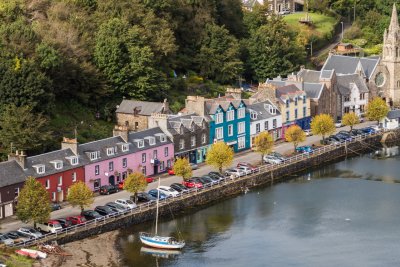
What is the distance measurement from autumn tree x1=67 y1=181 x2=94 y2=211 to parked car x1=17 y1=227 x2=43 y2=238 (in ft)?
14.2

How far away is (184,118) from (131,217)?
18885 mm

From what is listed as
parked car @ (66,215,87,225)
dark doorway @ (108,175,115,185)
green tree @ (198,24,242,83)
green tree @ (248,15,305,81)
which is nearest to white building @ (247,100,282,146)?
green tree @ (198,24,242,83)

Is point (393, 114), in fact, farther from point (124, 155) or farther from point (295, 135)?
point (124, 155)

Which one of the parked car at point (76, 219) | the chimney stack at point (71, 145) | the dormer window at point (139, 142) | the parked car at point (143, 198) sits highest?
the chimney stack at point (71, 145)

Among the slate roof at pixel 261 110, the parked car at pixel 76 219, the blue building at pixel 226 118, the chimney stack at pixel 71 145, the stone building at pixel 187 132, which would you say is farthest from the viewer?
the slate roof at pixel 261 110

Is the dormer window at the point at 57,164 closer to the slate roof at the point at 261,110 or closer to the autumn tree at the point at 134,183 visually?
the autumn tree at the point at 134,183

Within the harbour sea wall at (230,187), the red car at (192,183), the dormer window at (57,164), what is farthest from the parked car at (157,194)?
the dormer window at (57,164)

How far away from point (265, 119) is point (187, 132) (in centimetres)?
1222

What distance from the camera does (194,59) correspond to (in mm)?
119938

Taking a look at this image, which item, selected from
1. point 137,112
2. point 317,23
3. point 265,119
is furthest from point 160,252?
point 317,23

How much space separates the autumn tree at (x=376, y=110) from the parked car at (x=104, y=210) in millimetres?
42351

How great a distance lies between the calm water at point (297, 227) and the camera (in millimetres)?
70875

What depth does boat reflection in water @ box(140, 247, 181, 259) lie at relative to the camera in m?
72.1

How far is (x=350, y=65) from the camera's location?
122875 millimetres
